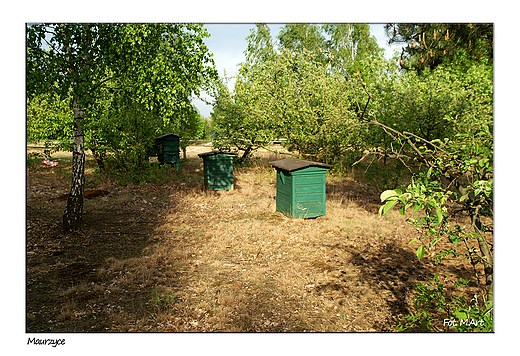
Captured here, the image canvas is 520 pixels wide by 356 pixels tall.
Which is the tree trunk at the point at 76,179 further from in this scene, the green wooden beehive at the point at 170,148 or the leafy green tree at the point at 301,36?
the leafy green tree at the point at 301,36

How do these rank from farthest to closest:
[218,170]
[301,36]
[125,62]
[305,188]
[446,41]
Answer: [301,36] → [446,41] → [218,170] → [305,188] → [125,62]

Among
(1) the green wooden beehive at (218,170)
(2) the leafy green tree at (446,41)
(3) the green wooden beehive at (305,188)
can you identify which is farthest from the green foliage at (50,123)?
(2) the leafy green tree at (446,41)

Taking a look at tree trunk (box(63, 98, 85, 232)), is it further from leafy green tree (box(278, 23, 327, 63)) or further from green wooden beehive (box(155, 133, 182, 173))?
leafy green tree (box(278, 23, 327, 63))

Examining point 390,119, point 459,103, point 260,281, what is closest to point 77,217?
point 260,281

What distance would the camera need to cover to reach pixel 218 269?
6059 millimetres

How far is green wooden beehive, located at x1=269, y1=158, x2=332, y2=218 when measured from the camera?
891 cm

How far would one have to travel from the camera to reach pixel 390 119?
9.63 m

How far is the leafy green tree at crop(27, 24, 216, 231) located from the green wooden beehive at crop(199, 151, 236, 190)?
5.47 meters

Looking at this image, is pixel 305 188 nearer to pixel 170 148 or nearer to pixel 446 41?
pixel 446 41

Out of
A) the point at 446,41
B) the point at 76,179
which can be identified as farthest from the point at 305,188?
the point at 446,41

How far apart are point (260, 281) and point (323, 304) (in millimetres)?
1188

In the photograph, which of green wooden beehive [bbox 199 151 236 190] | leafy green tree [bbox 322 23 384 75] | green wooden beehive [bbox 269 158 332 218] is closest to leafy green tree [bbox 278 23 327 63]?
leafy green tree [bbox 322 23 384 75]

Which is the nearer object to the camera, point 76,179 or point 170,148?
point 76,179

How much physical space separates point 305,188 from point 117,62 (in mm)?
5425
